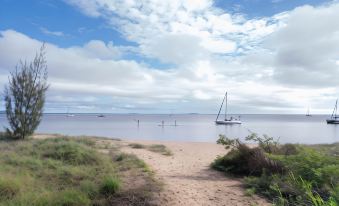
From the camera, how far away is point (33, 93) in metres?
20.8

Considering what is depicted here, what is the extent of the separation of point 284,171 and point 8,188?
7.26 meters

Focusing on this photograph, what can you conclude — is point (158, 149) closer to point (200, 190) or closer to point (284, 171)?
point (284, 171)

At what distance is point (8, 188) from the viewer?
7973 millimetres

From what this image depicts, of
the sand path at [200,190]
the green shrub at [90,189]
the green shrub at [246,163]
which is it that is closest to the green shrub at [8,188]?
the green shrub at [90,189]

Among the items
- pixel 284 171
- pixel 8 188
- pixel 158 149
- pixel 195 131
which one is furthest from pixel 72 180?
pixel 195 131

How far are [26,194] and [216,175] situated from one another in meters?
5.98

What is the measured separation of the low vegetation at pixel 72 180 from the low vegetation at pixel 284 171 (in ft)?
9.49

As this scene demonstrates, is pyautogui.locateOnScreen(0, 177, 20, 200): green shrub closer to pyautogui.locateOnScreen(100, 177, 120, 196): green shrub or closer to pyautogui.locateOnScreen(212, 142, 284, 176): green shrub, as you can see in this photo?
pyautogui.locateOnScreen(100, 177, 120, 196): green shrub

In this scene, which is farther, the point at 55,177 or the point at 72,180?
the point at 55,177

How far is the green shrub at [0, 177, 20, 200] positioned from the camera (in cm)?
775

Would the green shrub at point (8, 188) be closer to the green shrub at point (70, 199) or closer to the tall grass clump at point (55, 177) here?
the tall grass clump at point (55, 177)

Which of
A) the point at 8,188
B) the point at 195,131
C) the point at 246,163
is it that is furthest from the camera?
the point at 195,131

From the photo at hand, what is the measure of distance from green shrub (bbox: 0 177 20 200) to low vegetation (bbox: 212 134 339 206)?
217 inches

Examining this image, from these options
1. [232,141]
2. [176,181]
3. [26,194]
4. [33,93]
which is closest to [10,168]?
[26,194]
